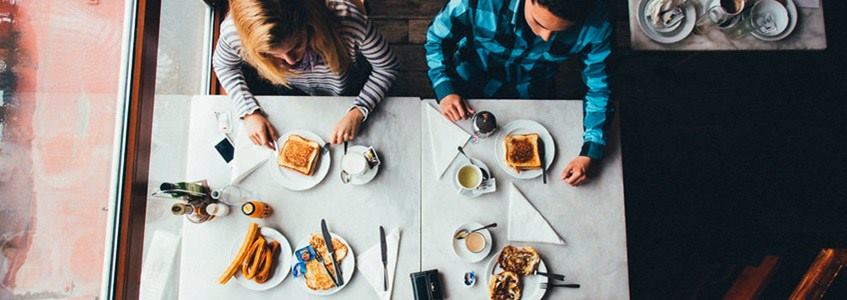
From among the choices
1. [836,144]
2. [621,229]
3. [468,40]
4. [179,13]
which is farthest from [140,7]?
[836,144]

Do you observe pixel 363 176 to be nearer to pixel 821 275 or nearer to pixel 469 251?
pixel 469 251

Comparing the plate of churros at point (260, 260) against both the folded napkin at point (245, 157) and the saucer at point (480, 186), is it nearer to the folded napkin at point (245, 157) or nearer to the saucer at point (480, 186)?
the folded napkin at point (245, 157)

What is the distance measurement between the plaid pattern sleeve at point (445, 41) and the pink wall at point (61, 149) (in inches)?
37.4

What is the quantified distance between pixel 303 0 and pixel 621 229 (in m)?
1.15

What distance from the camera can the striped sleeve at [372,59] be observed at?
1432 millimetres

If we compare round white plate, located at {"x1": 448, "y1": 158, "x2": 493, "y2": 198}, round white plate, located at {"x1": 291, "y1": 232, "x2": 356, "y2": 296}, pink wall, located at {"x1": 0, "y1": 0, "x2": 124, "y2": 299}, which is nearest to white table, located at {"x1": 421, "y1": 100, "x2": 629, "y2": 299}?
round white plate, located at {"x1": 448, "y1": 158, "x2": 493, "y2": 198}

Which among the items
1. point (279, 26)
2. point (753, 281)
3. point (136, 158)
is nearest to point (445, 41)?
point (279, 26)

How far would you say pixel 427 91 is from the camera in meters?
2.26

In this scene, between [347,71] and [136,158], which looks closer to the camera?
[136,158]

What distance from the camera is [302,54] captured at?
1372 mm

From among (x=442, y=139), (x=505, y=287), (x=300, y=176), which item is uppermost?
(x=442, y=139)

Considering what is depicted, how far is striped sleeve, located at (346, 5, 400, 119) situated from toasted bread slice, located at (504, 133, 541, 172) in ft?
1.47

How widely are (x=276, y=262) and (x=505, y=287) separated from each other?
70 cm

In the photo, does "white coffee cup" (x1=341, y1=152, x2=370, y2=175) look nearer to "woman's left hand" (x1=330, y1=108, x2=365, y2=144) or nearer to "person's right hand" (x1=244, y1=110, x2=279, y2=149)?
"woman's left hand" (x1=330, y1=108, x2=365, y2=144)
